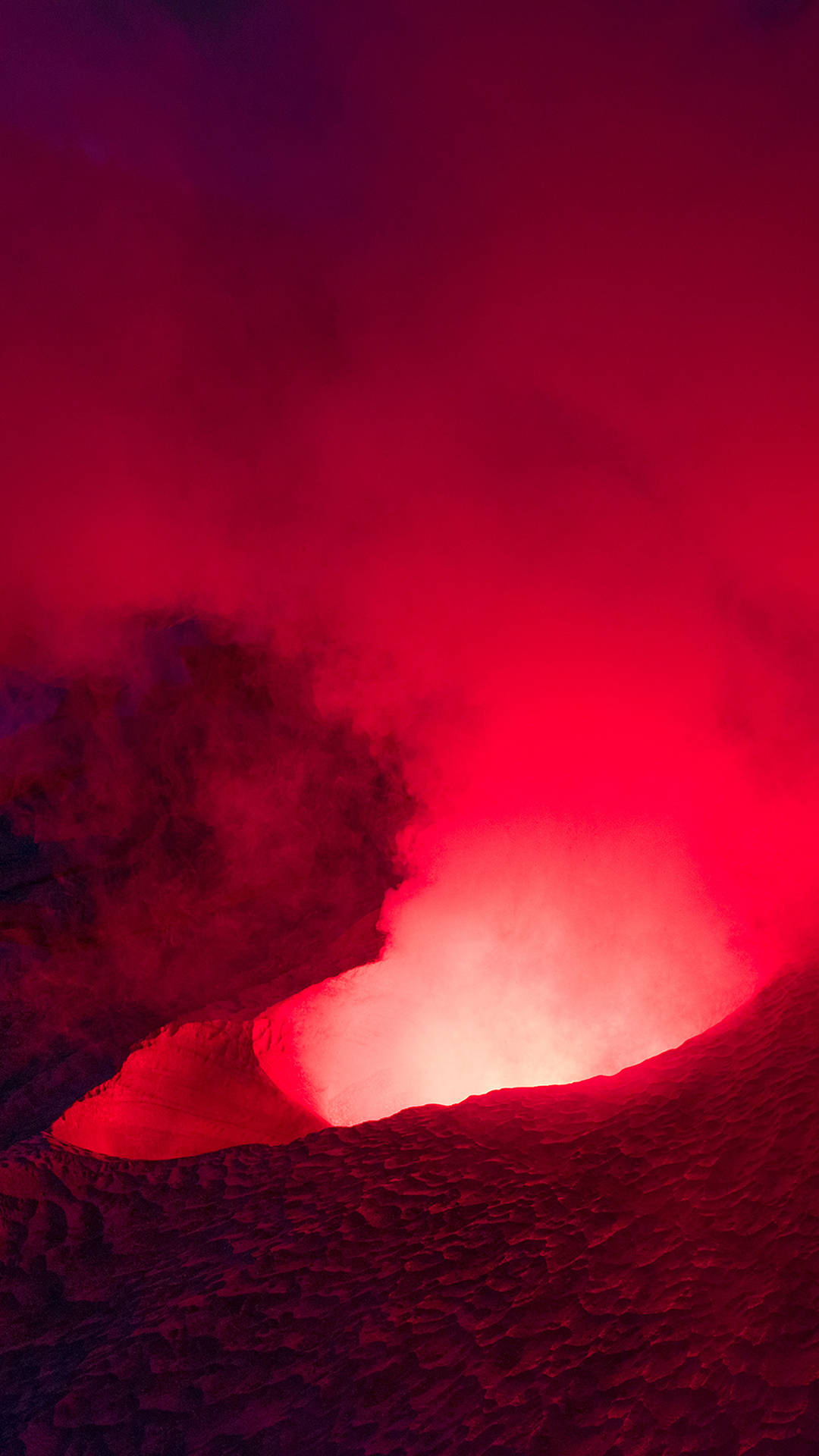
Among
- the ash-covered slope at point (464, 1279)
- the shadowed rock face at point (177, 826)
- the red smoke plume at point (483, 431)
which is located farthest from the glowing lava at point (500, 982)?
the ash-covered slope at point (464, 1279)

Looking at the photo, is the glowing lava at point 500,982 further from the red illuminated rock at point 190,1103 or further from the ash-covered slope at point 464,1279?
the ash-covered slope at point 464,1279

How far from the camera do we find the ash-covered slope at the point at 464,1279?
4.99ft

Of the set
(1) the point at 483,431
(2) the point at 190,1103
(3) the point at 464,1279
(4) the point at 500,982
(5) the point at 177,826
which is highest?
(1) the point at 483,431

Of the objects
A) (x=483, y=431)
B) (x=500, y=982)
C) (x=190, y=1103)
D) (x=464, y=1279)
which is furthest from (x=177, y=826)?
(x=464, y=1279)

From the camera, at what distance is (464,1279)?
1898mm

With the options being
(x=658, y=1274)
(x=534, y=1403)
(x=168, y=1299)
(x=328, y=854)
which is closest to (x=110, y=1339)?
(x=168, y=1299)

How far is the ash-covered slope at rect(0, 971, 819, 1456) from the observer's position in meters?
1.52

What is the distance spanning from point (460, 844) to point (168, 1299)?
248cm

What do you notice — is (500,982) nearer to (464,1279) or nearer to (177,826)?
(177,826)

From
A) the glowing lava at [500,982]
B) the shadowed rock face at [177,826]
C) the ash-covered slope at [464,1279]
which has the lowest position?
the ash-covered slope at [464,1279]

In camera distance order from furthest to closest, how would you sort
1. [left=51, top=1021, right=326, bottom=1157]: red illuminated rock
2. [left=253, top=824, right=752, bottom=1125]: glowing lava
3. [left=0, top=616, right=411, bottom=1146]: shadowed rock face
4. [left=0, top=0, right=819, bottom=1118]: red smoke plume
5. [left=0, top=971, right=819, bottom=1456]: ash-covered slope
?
[left=0, top=616, right=411, bottom=1146]: shadowed rock face, [left=253, top=824, right=752, bottom=1125]: glowing lava, [left=51, top=1021, right=326, bottom=1157]: red illuminated rock, [left=0, top=0, right=819, bottom=1118]: red smoke plume, [left=0, top=971, right=819, bottom=1456]: ash-covered slope

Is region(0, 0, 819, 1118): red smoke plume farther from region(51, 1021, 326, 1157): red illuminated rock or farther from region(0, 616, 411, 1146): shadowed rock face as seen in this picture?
region(51, 1021, 326, 1157): red illuminated rock

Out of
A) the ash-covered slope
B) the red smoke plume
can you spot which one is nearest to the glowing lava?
the red smoke plume

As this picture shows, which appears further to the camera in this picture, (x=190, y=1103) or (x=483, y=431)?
(x=483, y=431)
